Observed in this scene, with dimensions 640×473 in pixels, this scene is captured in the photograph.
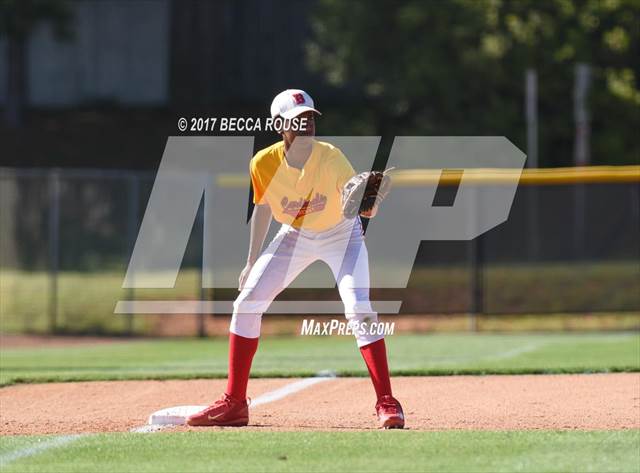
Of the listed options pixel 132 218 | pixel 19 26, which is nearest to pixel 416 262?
pixel 132 218

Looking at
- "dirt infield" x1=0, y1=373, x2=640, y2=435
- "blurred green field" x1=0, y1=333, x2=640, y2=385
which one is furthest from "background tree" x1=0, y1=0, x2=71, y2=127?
"dirt infield" x1=0, y1=373, x2=640, y2=435

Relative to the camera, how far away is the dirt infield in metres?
8.20

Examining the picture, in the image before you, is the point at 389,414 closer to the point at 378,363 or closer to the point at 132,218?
the point at 378,363

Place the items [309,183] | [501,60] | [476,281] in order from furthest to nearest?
[501,60] → [476,281] → [309,183]

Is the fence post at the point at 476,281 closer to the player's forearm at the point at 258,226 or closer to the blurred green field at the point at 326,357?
the blurred green field at the point at 326,357

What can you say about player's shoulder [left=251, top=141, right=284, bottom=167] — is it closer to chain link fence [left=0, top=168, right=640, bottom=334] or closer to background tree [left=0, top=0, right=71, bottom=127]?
chain link fence [left=0, top=168, right=640, bottom=334]

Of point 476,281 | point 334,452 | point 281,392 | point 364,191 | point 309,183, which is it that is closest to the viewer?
point 334,452

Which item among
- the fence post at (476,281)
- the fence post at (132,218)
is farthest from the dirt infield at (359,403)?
the fence post at (132,218)

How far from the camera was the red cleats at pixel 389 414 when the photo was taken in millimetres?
7613

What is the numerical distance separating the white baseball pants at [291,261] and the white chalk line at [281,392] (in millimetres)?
836

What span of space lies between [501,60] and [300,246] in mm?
17408

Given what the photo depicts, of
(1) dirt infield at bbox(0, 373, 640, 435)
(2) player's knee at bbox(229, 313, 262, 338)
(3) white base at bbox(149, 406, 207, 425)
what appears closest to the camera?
(2) player's knee at bbox(229, 313, 262, 338)

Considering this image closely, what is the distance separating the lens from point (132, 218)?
18312 millimetres

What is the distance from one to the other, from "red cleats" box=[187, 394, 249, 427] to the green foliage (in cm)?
1680
